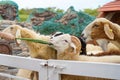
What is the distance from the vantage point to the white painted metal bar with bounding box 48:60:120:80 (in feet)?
3.49

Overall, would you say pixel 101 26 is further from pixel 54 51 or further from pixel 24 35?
pixel 24 35

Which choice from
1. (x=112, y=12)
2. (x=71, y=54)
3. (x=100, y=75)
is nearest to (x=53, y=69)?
(x=100, y=75)

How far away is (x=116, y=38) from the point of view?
1839mm

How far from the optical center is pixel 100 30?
5.94 feet

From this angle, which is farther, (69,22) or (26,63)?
(69,22)

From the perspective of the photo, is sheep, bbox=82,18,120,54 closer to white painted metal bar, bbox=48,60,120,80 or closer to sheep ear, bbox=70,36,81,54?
sheep ear, bbox=70,36,81,54

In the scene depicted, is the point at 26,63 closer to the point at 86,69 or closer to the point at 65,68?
the point at 65,68

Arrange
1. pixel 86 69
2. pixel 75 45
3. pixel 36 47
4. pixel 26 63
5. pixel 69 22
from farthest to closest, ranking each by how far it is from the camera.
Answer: pixel 69 22 < pixel 36 47 < pixel 75 45 < pixel 26 63 < pixel 86 69

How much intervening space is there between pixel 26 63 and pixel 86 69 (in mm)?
358

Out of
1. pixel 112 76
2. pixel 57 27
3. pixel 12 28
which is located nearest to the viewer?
pixel 112 76

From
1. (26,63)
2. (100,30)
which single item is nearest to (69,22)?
(100,30)

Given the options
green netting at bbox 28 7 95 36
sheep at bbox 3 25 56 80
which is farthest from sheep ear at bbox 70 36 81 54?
green netting at bbox 28 7 95 36

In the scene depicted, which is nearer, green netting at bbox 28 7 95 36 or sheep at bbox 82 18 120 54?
sheep at bbox 82 18 120 54

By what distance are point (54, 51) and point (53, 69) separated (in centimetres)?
40
